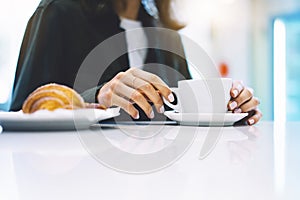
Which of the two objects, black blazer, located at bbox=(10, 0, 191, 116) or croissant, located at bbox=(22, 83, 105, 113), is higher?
→ black blazer, located at bbox=(10, 0, 191, 116)

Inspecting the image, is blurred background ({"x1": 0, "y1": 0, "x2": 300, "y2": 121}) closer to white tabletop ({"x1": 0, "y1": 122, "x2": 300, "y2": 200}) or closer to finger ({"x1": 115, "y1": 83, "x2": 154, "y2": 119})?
finger ({"x1": 115, "y1": 83, "x2": 154, "y2": 119})

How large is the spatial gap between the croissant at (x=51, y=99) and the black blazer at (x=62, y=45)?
2.04 feet

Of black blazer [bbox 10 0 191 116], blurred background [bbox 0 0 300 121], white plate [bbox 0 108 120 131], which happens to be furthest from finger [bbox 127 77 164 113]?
blurred background [bbox 0 0 300 121]

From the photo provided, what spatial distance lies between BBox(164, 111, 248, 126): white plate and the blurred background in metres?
2.22

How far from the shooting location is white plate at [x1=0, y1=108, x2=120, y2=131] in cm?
50

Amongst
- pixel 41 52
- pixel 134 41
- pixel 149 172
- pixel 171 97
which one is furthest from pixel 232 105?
pixel 134 41

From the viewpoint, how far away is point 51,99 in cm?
48

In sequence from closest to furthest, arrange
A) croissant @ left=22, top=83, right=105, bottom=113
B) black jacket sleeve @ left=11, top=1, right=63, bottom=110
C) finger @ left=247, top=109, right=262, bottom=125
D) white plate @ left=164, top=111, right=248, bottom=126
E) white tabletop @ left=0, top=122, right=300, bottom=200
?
1. white tabletop @ left=0, top=122, right=300, bottom=200
2. croissant @ left=22, top=83, right=105, bottom=113
3. white plate @ left=164, top=111, right=248, bottom=126
4. finger @ left=247, top=109, right=262, bottom=125
5. black jacket sleeve @ left=11, top=1, right=63, bottom=110

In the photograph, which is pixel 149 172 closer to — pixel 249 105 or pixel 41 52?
pixel 249 105

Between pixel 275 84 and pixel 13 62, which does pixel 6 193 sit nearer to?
pixel 13 62

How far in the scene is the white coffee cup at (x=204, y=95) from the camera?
0.63 metres

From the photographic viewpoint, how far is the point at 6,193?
18 centimetres

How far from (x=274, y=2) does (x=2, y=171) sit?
3.08 m

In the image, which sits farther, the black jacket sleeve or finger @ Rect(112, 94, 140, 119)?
the black jacket sleeve
